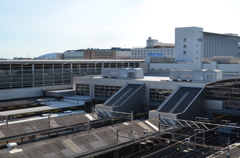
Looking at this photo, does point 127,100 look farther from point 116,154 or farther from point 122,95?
point 116,154

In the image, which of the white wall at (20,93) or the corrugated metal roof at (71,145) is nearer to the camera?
the corrugated metal roof at (71,145)

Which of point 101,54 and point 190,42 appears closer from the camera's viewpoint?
point 190,42

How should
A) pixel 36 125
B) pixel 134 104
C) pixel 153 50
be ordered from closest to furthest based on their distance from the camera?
pixel 36 125 → pixel 134 104 → pixel 153 50

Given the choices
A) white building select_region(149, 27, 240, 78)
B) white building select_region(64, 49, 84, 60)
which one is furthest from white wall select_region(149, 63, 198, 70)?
white building select_region(64, 49, 84, 60)

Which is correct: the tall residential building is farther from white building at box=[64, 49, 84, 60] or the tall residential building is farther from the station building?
the station building

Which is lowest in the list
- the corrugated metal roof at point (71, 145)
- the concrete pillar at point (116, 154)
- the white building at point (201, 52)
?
the concrete pillar at point (116, 154)

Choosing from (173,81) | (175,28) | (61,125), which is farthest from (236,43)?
(61,125)

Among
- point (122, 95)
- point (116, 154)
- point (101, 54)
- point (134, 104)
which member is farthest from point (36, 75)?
point (101, 54)

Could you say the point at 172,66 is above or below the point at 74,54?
below

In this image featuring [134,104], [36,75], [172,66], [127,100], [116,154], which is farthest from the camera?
Result: [172,66]

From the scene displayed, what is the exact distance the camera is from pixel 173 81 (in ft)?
148

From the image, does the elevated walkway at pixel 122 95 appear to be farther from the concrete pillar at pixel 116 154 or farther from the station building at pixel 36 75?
the station building at pixel 36 75

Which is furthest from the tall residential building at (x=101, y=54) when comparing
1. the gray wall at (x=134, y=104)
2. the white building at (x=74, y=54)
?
the gray wall at (x=134, y=104)

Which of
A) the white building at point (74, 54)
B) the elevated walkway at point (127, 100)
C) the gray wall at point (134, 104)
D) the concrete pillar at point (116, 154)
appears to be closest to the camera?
the concrete pillar at point (116, 154)
